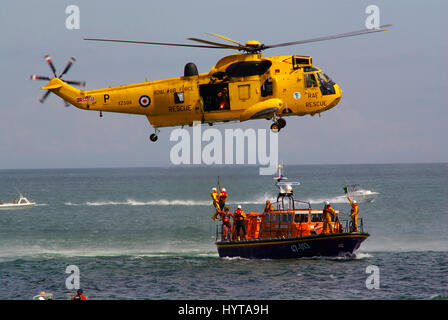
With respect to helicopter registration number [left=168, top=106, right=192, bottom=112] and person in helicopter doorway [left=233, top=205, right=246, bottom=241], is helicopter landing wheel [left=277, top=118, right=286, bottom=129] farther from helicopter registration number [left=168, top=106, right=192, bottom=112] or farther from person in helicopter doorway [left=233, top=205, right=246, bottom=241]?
person in helicopter doorway [left=233, top=205, right=246, bottom=241]

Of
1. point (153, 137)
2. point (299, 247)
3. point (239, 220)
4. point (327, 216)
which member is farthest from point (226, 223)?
point (153, 137)

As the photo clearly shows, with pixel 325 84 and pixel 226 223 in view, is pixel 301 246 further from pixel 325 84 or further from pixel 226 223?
pixel 325 84

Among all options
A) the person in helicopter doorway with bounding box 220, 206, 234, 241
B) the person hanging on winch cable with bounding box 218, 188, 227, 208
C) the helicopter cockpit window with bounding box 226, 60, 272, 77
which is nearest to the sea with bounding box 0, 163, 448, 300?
the person in helicopter doorway with bounding box 220, 206, 234, 241

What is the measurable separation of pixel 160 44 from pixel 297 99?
7039 millimetres

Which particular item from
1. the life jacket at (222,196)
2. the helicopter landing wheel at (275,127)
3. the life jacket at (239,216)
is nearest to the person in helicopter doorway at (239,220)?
the life jacket at (239,216)

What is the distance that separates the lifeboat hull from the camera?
35.6 meters

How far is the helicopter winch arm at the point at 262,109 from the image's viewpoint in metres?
26.8

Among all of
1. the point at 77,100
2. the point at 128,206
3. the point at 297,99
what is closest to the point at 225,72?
the point at 297,99

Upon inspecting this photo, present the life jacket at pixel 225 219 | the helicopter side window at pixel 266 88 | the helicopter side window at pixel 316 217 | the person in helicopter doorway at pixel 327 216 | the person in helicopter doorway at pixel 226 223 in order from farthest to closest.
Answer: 1. the helicopter side window at pixel 316 217
2. the life jacket at pixel 225 219
3. the person in helicopter doorway at pixel 226 223
4. the person in helicopter doorway at pixel 327 216
5. the helicopter side window at pixel 266 88

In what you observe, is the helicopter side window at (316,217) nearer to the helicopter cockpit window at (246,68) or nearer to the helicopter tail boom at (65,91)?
the helicopter cockpit window at (246,68)

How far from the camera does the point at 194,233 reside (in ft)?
193
